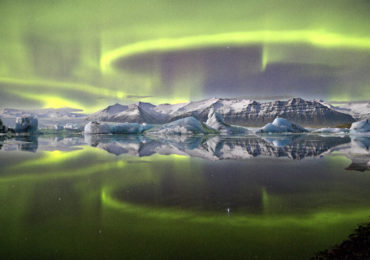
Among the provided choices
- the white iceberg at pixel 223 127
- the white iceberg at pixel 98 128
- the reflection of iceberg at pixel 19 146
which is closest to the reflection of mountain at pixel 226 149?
the reflection of iceberg at pixel 19 146

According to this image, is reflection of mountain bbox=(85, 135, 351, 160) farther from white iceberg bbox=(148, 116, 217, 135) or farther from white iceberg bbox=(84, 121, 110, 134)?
white iceberg bbox=(84, 121, 110, 134)

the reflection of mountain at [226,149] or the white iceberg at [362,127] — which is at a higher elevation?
the white iceberg at [362,127]

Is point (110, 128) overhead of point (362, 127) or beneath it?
beneath

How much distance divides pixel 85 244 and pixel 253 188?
509cm

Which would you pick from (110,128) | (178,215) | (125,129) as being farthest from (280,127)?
(178,215)

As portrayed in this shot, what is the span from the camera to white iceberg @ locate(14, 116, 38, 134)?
67375 mm

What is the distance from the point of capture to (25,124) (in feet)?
222

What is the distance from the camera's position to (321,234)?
14.8 ft

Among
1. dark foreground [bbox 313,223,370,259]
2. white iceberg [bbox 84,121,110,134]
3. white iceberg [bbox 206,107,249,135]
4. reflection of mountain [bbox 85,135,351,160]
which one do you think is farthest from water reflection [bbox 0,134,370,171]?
white iceberg [bbox 206,107,249,135]

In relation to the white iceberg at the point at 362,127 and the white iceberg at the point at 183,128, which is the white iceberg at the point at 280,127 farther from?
the white iceberg at the point at 183,128

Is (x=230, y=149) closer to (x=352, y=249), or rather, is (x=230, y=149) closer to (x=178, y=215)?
(x=178, y=215)

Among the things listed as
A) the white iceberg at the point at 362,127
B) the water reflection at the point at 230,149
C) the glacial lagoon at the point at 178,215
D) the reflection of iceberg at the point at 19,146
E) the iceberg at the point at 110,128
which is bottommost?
the glacial lagoon at the point at 178,215

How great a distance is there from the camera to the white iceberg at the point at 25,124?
67375 millimetres

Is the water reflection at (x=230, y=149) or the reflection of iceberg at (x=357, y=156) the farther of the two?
the water reflection at (x=230, y=149)
